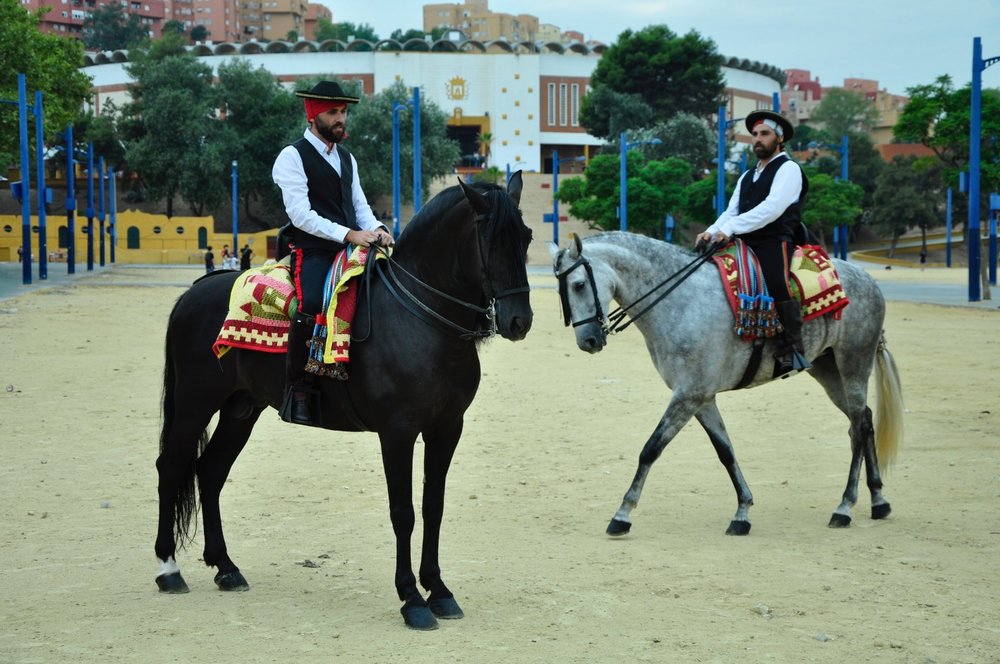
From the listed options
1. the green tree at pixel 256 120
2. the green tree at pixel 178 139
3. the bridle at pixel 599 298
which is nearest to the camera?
the bridle at pixel 599 298

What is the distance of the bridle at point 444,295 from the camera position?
6.06 m

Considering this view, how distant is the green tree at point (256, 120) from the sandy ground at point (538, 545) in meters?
76.6

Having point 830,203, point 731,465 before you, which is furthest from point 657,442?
point 830,203

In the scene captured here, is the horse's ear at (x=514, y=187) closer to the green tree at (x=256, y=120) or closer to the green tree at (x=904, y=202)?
the green tree at (x=904, y=202)

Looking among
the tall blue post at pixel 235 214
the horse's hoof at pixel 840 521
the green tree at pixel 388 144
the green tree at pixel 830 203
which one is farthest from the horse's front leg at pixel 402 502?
the green tree at pixel 388 144

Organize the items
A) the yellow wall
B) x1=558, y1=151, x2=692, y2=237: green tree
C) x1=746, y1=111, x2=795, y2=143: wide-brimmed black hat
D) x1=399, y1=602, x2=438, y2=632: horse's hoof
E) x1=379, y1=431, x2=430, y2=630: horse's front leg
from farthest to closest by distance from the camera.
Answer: the yellow wall, x1=558, y1=151, x2=692, y2=237: green tree, x1=746, y1=111, x2=795, y2=143: wide-brimmed black hat, x1=379, y1=431, x2=430, y2=630: horse's front leg, x1=399, y1=602, x2=438, y2=632: horse's hoof

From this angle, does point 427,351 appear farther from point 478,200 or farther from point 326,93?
point 326,93

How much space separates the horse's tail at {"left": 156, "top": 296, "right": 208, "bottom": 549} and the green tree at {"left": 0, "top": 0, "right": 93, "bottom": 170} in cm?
4484

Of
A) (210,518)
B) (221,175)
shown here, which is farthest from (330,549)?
(221,175)

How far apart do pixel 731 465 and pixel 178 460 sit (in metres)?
→ 3.68

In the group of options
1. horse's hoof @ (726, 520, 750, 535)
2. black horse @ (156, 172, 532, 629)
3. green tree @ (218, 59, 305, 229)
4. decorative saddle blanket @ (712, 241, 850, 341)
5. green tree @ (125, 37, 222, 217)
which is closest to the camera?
black horse @ (156, 172, 532, 629)

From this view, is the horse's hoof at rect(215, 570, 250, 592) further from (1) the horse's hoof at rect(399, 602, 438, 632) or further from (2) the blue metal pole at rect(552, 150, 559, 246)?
(2) the blue metal pole at rect(552, 150, 559, 246)

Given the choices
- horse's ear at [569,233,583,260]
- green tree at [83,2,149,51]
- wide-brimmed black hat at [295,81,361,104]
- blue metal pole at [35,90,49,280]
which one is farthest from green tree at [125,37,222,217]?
green tree at [83,2,149,51]

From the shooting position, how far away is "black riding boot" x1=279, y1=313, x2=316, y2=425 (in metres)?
6.57
